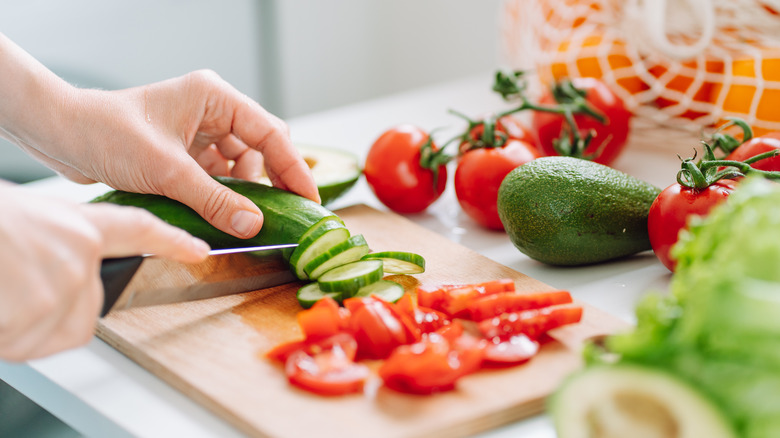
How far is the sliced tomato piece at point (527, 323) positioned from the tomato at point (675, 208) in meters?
0.26

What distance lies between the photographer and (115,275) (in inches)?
42.9

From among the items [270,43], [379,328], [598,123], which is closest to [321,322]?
[379,328]

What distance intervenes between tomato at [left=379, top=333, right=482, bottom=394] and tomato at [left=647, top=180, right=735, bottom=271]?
464mm

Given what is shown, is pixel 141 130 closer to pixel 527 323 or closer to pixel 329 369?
pixel 329 369

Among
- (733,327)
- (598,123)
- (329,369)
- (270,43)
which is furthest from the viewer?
(270,43)

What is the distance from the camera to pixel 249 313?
4.09ft

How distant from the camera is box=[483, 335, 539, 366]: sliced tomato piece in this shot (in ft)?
3.46

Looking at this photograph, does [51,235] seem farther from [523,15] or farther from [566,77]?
[523,15]

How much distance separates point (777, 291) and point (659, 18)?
1210 mm

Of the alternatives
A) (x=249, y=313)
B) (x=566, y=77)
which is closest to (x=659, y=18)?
(x=566, y=77)

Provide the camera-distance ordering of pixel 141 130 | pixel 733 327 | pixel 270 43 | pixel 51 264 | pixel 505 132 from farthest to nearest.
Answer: pixel 270 43 → pixel 505 132 → pixel 141 130 → pixel 51 264 → pixel 733 327

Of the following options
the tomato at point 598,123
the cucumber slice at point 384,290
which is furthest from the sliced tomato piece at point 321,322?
the tomato at point 598,123

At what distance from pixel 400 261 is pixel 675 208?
0.47 m

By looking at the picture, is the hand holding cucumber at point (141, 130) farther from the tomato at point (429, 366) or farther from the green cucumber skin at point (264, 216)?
the tomato at point (429, 366)
